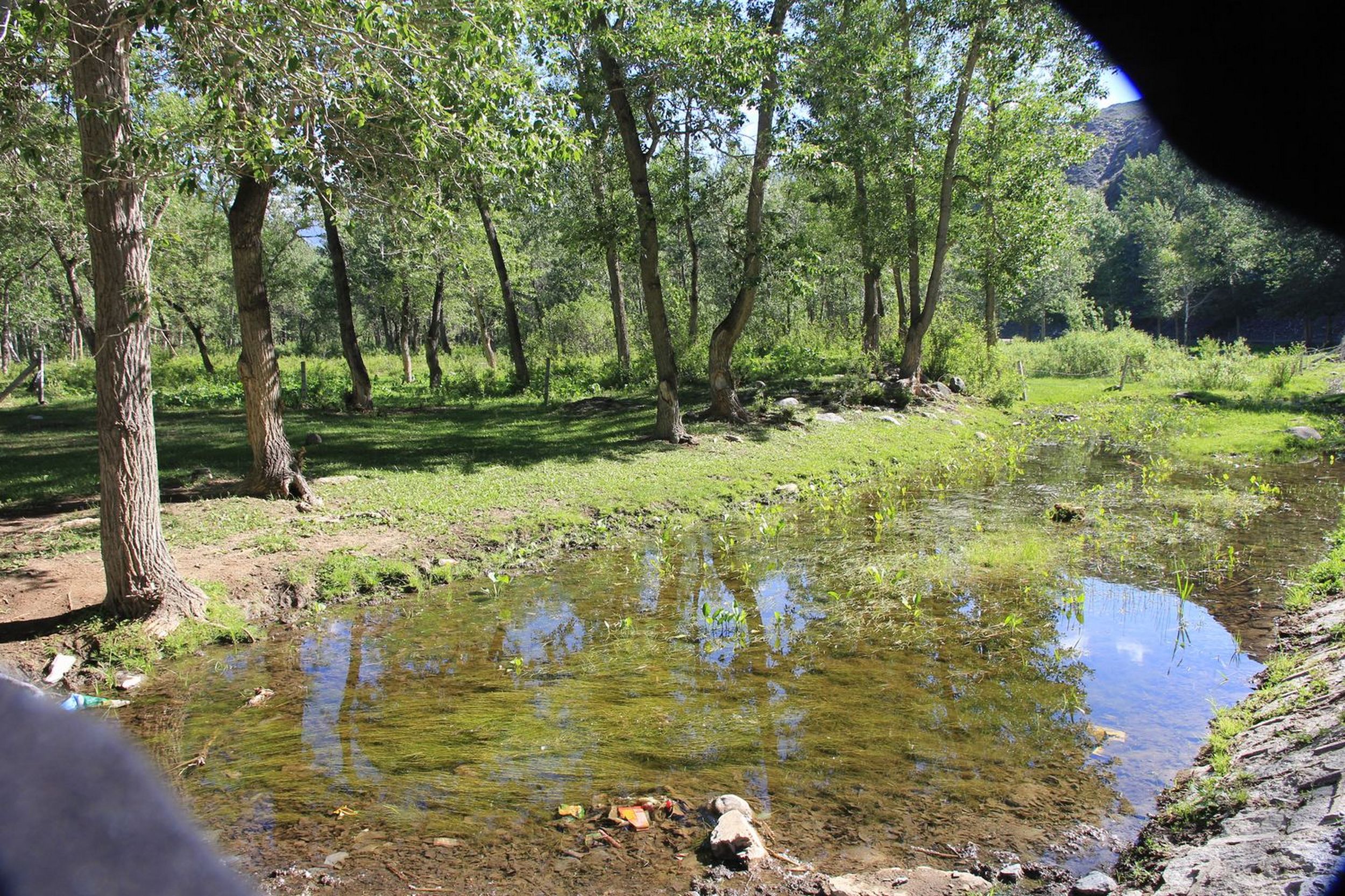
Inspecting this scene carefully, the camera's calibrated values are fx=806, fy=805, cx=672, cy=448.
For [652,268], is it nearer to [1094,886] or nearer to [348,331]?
[348,331]

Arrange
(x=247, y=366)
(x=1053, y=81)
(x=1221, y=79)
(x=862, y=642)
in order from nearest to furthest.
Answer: (x=1221, y=79), (x=862, y=642), (x=247, y=366), (x=1053, y=81)

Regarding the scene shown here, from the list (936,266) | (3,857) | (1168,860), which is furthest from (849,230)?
(3,857)

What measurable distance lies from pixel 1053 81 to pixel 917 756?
20136mm

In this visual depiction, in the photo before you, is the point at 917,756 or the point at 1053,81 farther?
the point at 1053,81

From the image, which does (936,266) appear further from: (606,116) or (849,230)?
(606,116)

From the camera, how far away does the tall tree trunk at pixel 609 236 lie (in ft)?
53.0

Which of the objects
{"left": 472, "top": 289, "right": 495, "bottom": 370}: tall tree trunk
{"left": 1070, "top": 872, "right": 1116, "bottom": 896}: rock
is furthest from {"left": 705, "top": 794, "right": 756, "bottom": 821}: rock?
{"left": 472, "top": 289, "right": 495, "bottom": 370}: tall tree trunk

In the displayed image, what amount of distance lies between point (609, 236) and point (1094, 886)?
46.5 ft

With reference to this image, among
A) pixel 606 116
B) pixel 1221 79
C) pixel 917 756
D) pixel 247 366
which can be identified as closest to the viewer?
pixel 1221 79

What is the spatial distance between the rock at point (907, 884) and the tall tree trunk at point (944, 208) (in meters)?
20.9

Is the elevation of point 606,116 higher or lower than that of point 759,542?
higher

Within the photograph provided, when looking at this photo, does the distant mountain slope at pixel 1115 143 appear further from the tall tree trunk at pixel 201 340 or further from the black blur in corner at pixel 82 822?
the tall tree trunk at pixel 201 340

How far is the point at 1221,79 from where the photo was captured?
1.62 meters

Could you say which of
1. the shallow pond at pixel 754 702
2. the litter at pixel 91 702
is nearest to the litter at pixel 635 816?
the shallow pond at pixel 754 702
